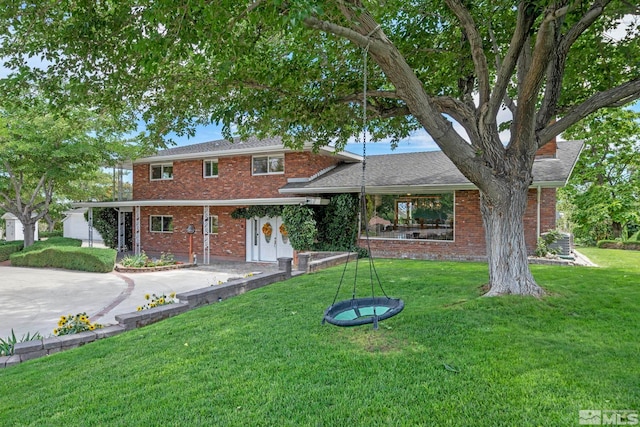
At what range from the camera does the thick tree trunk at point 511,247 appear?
6742 mm

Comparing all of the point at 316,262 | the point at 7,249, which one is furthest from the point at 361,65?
the point at 7,249

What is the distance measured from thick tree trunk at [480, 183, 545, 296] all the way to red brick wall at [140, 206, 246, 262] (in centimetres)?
1307

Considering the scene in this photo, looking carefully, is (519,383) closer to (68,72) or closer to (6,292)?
(68,72)

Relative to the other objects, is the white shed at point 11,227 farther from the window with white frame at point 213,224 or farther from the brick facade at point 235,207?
the window with white frame at point 213,224

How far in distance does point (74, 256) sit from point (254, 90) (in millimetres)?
11061

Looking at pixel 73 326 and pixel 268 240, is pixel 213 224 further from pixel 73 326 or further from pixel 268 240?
pixel 73 326

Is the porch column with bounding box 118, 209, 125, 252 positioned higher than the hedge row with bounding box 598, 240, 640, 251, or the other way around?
the porch column with bounding box 118, 209, 125, 252

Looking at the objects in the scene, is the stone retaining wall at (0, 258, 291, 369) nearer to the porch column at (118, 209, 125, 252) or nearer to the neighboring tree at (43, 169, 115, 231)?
the porch column at (118, 209, 125, 252)

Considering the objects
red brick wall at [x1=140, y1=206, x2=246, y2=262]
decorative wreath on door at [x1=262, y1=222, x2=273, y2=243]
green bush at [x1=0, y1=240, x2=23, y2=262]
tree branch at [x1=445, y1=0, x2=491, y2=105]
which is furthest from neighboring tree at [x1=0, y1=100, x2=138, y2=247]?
tree branch at [x1=445, y1=0, x2=491, y2=105]

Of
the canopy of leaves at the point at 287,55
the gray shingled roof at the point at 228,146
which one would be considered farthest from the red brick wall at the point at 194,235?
the canopy of leaves at the point at 287,55

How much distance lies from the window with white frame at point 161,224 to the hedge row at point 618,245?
24583mm

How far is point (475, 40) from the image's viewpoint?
21.9 feet

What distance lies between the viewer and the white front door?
17.0m

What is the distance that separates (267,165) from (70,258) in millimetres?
8885
